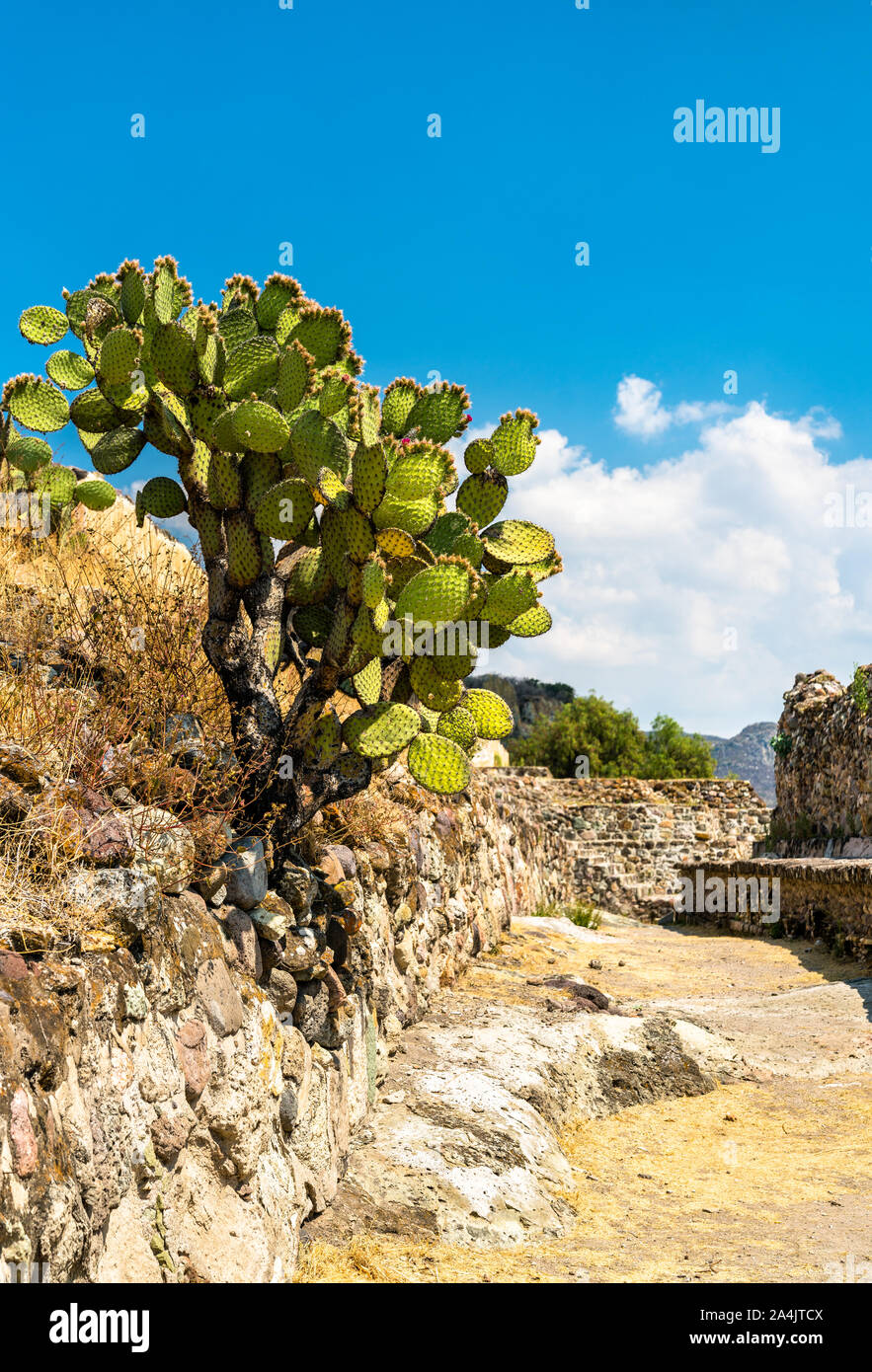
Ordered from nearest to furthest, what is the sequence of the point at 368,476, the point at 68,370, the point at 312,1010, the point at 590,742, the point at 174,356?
the point at 368,476 < the point at 312,1010 < the point at 174,356 < the point at 68,370 < the point at 590,742

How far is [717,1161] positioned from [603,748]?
84.8ft

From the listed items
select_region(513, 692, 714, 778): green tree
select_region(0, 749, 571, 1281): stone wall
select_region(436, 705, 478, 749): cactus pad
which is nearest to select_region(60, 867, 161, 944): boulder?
select_region(0, 749, 571, 1281): stone wall

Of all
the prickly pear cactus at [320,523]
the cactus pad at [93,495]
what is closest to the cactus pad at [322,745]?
the prickly pear cactus at [320,523]

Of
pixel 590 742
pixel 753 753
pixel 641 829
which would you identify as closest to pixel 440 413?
pixel 641 829

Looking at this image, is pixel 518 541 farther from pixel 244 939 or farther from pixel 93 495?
pixel 93 495

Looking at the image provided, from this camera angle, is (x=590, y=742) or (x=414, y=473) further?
(x=590, y=742)

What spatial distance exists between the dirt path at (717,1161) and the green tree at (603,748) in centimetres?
2083

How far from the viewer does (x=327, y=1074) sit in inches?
149

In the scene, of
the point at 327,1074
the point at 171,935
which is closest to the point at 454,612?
the point at 171,935

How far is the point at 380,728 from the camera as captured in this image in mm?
3871

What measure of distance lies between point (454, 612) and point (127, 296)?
2.12 m

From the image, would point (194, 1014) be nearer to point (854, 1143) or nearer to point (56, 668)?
point (56, 668)

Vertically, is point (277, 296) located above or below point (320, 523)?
above

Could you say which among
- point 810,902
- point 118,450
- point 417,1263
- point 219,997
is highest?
point 118,450
